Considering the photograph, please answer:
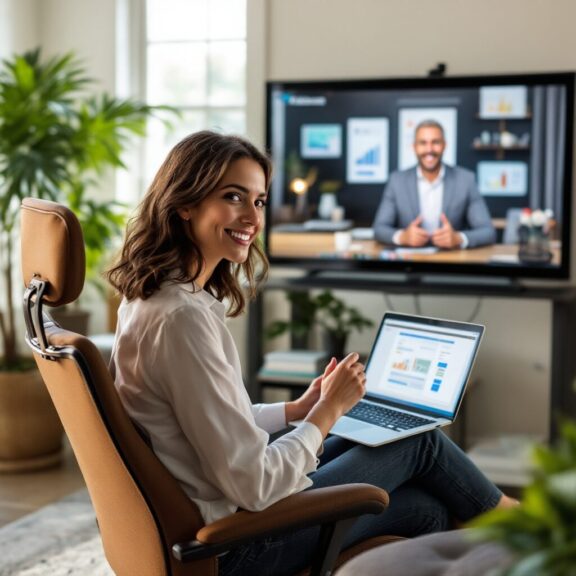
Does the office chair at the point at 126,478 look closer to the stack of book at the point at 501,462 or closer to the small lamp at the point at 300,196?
the stack of book at the point at 501,462

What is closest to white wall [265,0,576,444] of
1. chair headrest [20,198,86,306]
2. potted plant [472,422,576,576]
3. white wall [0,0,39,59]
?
white wall [0,0,39,59]

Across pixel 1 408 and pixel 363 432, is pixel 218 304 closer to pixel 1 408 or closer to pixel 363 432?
pixel 363 432

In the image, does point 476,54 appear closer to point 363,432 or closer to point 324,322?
point 324,322

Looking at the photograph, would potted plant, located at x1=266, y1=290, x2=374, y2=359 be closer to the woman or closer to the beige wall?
the beige wall

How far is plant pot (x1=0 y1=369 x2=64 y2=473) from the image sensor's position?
4.00 metres

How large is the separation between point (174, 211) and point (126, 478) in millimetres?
520

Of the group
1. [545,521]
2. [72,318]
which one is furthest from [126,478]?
[72,318]

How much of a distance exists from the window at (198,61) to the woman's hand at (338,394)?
116 inches

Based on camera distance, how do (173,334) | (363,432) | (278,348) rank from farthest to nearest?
(278,348)
(363,432)
(173,334)

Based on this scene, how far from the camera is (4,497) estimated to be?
366 centimetres

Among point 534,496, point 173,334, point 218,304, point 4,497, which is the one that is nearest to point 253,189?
point 218,304

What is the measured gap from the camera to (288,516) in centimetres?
166

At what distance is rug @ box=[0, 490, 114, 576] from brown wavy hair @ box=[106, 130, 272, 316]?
53.9 inches

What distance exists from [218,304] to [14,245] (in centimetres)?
307
